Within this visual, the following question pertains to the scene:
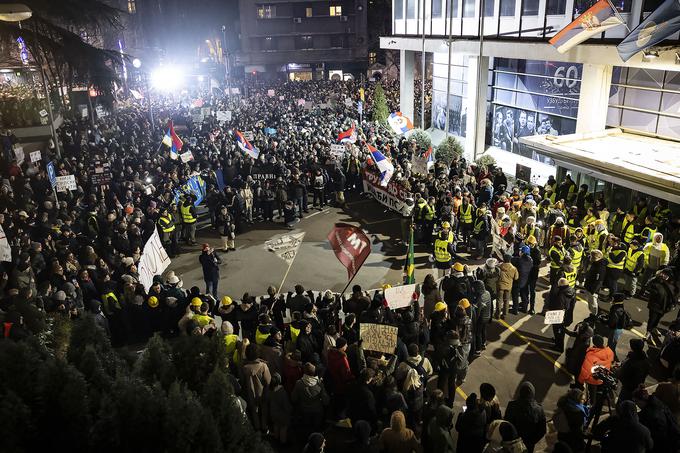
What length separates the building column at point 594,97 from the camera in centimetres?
1986

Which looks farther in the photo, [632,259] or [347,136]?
[347,136]

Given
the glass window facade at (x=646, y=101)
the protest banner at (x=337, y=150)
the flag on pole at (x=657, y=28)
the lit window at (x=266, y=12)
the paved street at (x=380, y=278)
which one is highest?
the lit window at (x=266, y=12)

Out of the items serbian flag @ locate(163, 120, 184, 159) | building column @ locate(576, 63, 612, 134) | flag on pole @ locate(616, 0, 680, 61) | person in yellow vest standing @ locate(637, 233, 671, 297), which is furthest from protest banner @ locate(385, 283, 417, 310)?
serbian flag @ locate(163, 120, 184, 159)

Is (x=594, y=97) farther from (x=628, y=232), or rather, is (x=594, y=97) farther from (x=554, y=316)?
(x=554, y=316)

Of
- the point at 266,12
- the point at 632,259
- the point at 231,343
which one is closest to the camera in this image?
the point at 231,343

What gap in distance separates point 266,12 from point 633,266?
70.3 metres

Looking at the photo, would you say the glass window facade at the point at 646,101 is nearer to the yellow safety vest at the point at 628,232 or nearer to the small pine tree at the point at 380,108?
the yellow safety vest at the point at 628,232

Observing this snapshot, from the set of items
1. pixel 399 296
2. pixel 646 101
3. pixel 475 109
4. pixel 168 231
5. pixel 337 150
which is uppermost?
pixel 646 101

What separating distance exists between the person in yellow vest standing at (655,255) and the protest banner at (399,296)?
6.02 meters

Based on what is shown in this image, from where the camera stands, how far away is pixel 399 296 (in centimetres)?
1028

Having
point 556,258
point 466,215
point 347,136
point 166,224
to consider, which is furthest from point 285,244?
point 556,258

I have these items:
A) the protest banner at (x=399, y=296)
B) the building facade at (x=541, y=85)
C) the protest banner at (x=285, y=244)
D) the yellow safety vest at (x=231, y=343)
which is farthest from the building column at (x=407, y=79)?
the yellow safety vest at (x=231, y=343)

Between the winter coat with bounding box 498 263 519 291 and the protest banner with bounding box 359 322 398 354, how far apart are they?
398 centimetres

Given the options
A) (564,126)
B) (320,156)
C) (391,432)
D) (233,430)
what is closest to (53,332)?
(233,430)
